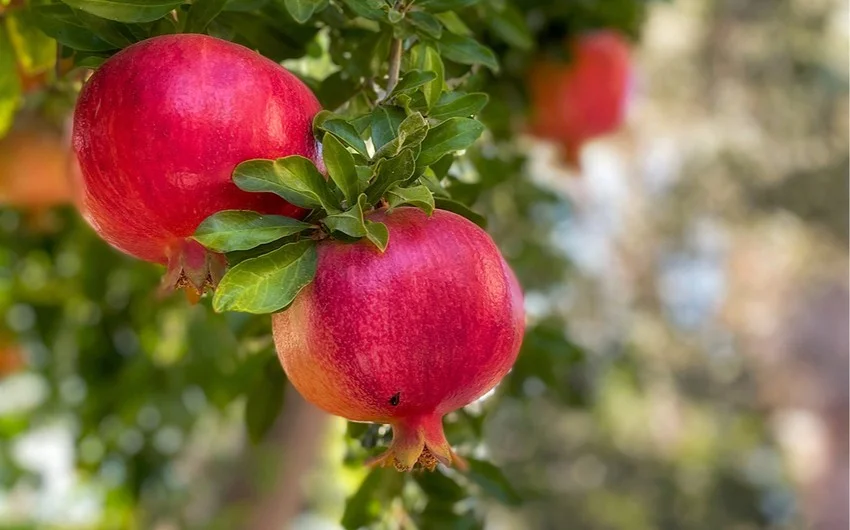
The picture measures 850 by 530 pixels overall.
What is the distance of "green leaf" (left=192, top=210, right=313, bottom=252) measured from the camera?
648mm

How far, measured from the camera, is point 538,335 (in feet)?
4.89

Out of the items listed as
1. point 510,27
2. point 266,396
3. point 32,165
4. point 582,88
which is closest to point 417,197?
point 266,396

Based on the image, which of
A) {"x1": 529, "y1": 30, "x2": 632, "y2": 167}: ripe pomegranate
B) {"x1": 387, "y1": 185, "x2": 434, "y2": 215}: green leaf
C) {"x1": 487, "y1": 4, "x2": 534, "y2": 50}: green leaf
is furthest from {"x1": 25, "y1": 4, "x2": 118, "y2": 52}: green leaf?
{"x1": 529, "y1": 30, "x2": 632, "y2": 167}: ripe pomegranate

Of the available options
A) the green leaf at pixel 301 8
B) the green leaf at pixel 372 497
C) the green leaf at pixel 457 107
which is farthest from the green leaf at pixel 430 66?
the green leaf at pixel 372 497

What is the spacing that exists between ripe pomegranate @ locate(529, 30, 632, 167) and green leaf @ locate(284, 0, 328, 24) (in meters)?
0.99

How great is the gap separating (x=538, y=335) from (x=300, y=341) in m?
0.85

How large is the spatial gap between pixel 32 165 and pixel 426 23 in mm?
1095

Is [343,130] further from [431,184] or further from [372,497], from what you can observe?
[372,497]

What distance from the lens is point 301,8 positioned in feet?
2.60

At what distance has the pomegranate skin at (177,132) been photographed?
66 cm

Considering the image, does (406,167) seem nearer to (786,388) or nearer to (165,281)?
(165,281)

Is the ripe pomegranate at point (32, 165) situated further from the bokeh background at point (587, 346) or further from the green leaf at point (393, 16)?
the green leaf at point (393, 16)

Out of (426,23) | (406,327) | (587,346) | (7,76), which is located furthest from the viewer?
(587,346)

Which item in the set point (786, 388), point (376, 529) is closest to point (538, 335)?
point (376, 529)
